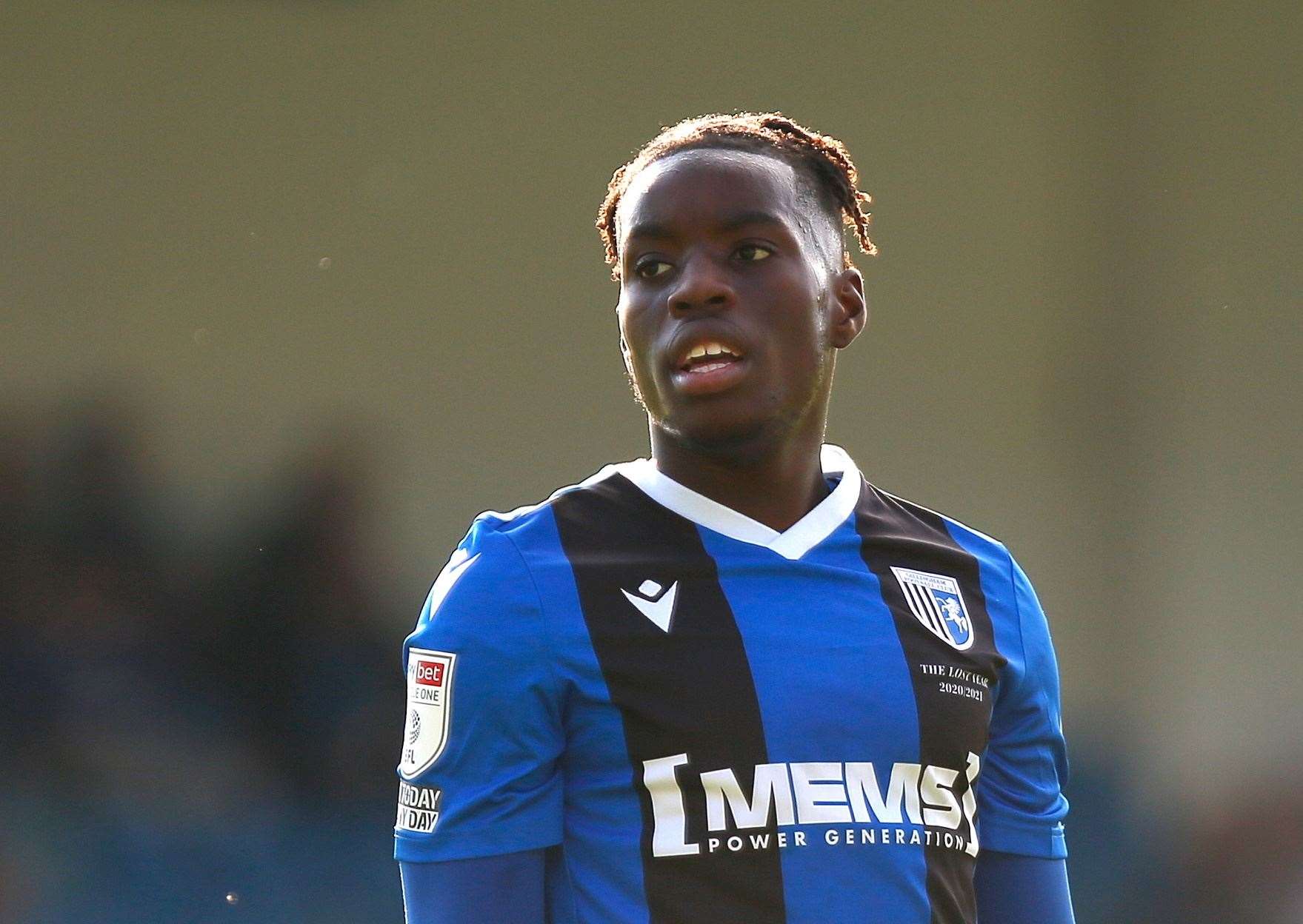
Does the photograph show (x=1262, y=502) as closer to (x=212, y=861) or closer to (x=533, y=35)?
(x=533, y=35)

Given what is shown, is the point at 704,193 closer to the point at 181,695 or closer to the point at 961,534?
the point at 961,534

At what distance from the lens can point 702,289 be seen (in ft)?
4.39

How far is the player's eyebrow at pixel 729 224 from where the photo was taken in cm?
137

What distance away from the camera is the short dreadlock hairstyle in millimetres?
1451

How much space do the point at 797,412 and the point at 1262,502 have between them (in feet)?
8.18

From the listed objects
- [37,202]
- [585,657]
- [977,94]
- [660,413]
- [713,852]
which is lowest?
[713,852]

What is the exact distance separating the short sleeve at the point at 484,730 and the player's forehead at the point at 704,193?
0.33 m

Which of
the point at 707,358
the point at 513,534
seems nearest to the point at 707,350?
the point at 707,358

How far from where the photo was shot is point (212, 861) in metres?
3.13

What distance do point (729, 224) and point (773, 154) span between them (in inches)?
5.0

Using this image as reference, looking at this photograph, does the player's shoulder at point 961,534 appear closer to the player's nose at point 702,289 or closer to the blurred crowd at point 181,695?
the player's nose at point 702,289

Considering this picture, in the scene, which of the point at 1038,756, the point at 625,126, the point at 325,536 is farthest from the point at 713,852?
the point at 625,126

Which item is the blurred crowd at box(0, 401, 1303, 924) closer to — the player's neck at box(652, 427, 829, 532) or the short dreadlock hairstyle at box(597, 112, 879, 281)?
the short dreadlock hairstyle at box(597, 112, 879, 281)

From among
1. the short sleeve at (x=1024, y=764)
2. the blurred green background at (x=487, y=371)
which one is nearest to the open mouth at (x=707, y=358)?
the short sleeve at (x=1024, y=764)
